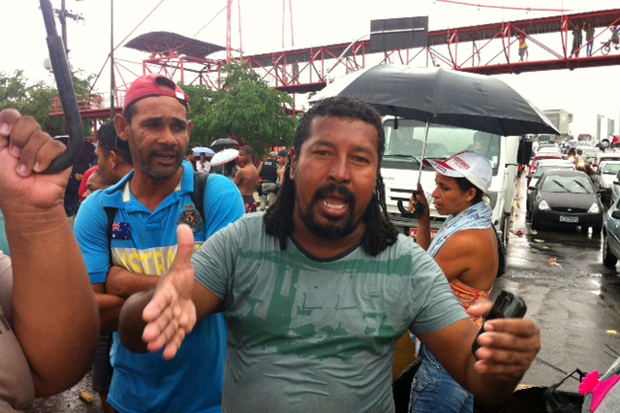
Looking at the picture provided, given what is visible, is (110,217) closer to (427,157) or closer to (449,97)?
(449,97)

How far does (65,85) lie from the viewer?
994 mm

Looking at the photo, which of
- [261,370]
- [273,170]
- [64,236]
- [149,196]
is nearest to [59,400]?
[149,196]

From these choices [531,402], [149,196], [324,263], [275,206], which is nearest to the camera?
[324,263]

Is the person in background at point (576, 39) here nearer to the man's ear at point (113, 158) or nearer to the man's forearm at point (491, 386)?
the man's ear at point (113, 158)

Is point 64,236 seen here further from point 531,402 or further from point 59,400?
point 59,400

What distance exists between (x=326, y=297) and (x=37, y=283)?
82 centimetres

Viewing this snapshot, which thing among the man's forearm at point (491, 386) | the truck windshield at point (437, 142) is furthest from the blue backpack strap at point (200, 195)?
the truck windshield at point (437, 142)

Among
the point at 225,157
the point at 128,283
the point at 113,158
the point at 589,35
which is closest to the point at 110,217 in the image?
the point at 128,283

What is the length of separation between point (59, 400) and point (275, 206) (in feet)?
11.4

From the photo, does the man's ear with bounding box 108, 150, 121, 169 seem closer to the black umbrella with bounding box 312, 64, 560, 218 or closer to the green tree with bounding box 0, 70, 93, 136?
the black umbrella with bounding box 312, 64, 560, 218

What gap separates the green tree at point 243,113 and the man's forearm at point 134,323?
78.7 ft

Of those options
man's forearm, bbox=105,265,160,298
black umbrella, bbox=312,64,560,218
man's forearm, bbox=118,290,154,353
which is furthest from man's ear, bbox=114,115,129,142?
black umbrella, bbox=312,64,560,218

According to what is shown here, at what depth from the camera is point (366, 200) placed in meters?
1.75

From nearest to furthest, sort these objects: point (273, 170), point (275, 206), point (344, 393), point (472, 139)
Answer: point (344, 393) < point (275, 206) < point (472, 139) < point (273, 170)
